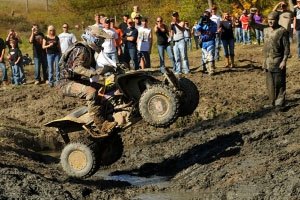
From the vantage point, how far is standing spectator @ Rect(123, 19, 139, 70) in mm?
18516

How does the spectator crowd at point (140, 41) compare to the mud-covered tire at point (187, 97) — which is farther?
the spectator crowd at point (140, 41)

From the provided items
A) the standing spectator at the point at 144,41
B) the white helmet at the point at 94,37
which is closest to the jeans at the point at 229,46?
the standing spectator at the point at 144,41

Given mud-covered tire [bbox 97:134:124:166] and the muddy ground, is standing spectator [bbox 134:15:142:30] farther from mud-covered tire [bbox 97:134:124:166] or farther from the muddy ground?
mud-covered tire [bbox 97:134:124:166]

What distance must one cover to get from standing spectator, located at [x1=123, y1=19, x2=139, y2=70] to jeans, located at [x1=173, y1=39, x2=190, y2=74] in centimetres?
117

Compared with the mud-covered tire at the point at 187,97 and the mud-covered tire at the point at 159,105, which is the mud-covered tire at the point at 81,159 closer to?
the mud-covered tire at the point at 159,105

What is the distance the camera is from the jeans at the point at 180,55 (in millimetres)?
19188

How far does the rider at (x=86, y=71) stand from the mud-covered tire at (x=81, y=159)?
0.54 m

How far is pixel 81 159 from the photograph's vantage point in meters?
10.8

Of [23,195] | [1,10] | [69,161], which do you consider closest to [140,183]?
[69,161]

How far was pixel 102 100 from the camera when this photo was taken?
33.7 feet

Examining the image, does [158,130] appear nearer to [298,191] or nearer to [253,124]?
[253,124]

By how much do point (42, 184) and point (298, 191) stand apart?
342 centimetres

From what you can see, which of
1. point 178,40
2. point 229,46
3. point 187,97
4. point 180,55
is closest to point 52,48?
point 178,40

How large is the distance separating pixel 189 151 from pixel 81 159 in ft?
8.61
